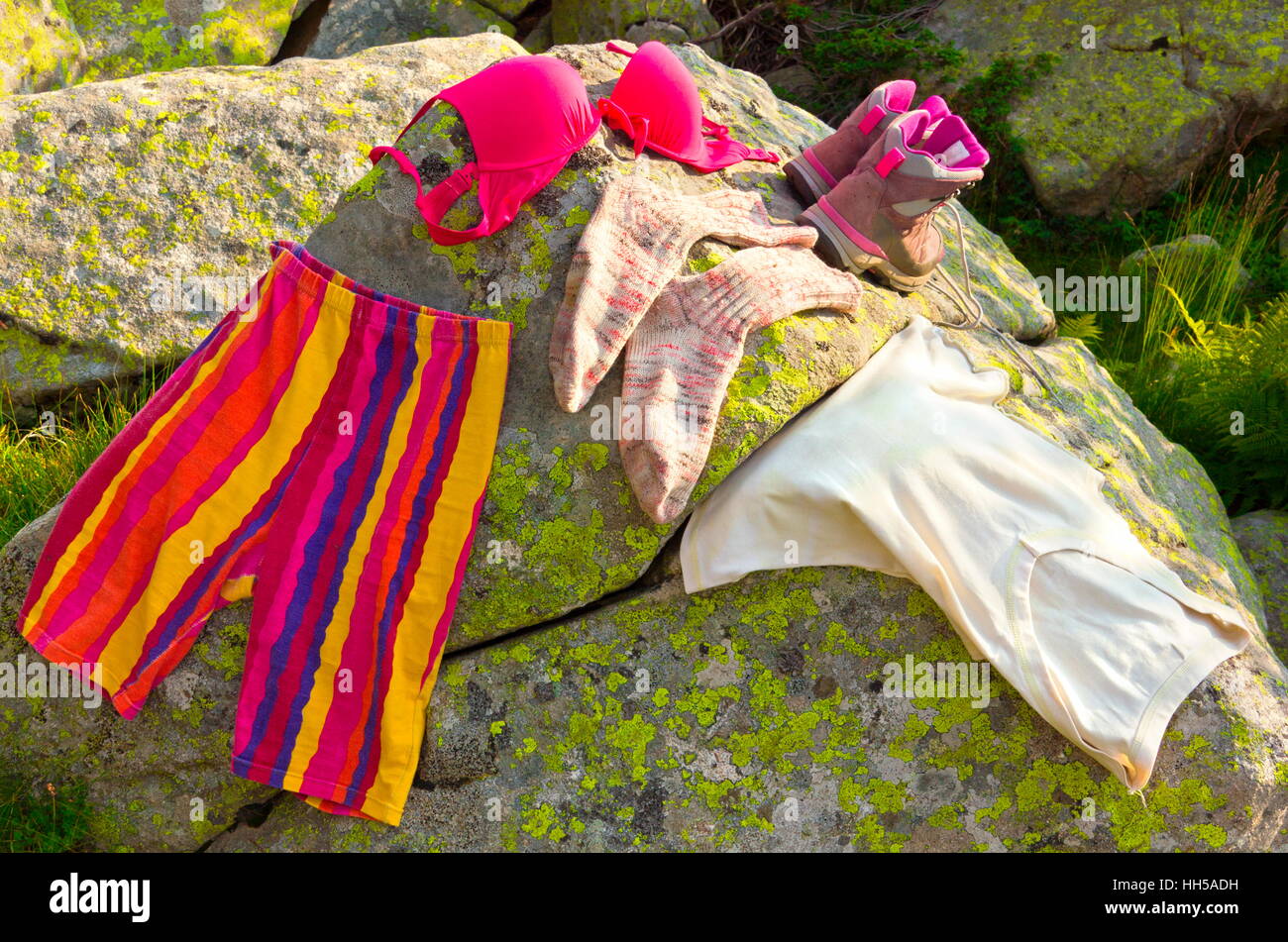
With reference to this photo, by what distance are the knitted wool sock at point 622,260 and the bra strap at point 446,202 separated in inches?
13.6

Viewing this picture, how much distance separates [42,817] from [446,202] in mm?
2205

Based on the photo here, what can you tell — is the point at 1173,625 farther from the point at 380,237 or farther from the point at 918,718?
the point at 380,237

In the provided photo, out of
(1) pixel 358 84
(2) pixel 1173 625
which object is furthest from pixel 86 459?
(2) pixel 1173 625

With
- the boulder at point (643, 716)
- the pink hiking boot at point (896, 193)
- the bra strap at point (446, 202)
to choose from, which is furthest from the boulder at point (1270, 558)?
the bra strap at point (446, 202)

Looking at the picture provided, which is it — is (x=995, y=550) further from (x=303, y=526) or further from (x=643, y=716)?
(x=303, y=526)

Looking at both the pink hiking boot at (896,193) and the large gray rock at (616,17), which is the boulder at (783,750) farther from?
the large gray rock at (616,17)

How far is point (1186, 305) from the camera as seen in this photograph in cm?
573

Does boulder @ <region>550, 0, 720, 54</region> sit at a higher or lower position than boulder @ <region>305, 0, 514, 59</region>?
higher

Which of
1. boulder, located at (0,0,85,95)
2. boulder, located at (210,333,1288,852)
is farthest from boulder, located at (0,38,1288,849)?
boulder, located at (0,0,85,95)

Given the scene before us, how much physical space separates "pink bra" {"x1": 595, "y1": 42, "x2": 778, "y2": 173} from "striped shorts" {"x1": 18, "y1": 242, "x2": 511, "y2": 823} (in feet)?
2.99

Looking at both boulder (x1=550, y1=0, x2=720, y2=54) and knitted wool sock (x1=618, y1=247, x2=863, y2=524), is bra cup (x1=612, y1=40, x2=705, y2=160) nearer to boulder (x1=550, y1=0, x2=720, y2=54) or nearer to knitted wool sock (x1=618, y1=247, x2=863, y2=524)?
knitted wool sock (x1=618, y1=247, x2=863, y2=524)

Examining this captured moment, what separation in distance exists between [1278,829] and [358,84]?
4693 mm

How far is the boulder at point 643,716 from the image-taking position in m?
2.95

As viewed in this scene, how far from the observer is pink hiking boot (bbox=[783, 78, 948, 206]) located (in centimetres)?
370
